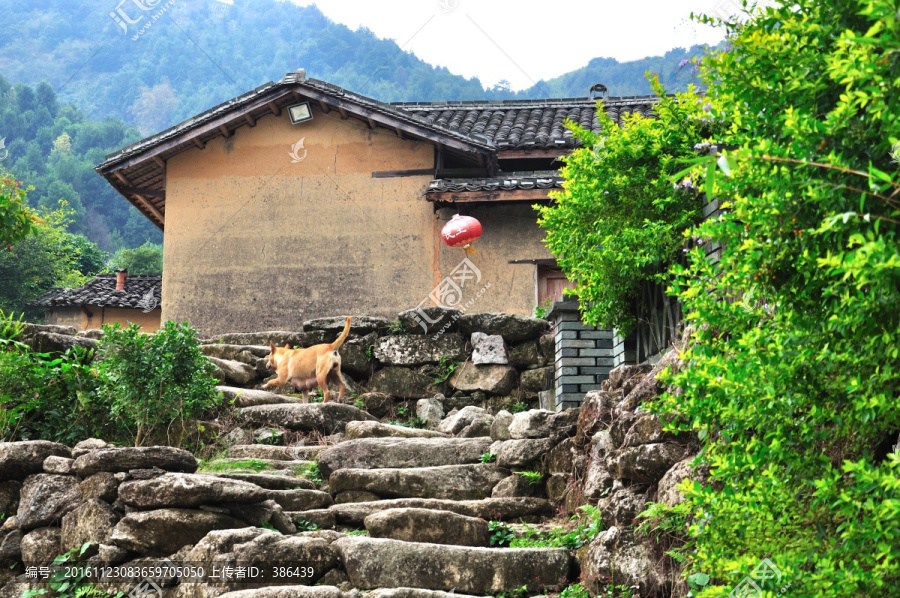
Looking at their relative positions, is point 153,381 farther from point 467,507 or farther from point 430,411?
point 430,411

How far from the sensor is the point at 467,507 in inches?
251

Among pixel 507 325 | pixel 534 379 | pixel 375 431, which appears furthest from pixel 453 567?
pixel 507 325

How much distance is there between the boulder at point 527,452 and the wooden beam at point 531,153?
7977 millimetres

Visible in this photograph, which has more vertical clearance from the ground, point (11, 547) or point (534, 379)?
point (534, 379)

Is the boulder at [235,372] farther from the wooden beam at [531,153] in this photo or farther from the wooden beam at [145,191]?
the wooden beam at [145,191]

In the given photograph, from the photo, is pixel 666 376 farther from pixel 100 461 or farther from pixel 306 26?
pixel 306 26

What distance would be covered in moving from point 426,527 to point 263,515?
47.8 inches

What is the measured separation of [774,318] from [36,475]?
5666mm

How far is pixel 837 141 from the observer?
264 centimetres

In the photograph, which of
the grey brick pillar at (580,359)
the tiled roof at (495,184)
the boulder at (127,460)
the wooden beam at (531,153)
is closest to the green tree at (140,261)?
the wooden beam at (531,153)

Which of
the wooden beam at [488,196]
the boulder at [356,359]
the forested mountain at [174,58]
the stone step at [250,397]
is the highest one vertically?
the forested mountain at [174,58]

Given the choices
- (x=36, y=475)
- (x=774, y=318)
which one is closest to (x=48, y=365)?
(x=36, y=475)

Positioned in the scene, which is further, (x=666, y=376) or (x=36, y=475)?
(x=36, y=475)

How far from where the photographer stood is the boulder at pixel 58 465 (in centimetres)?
641
